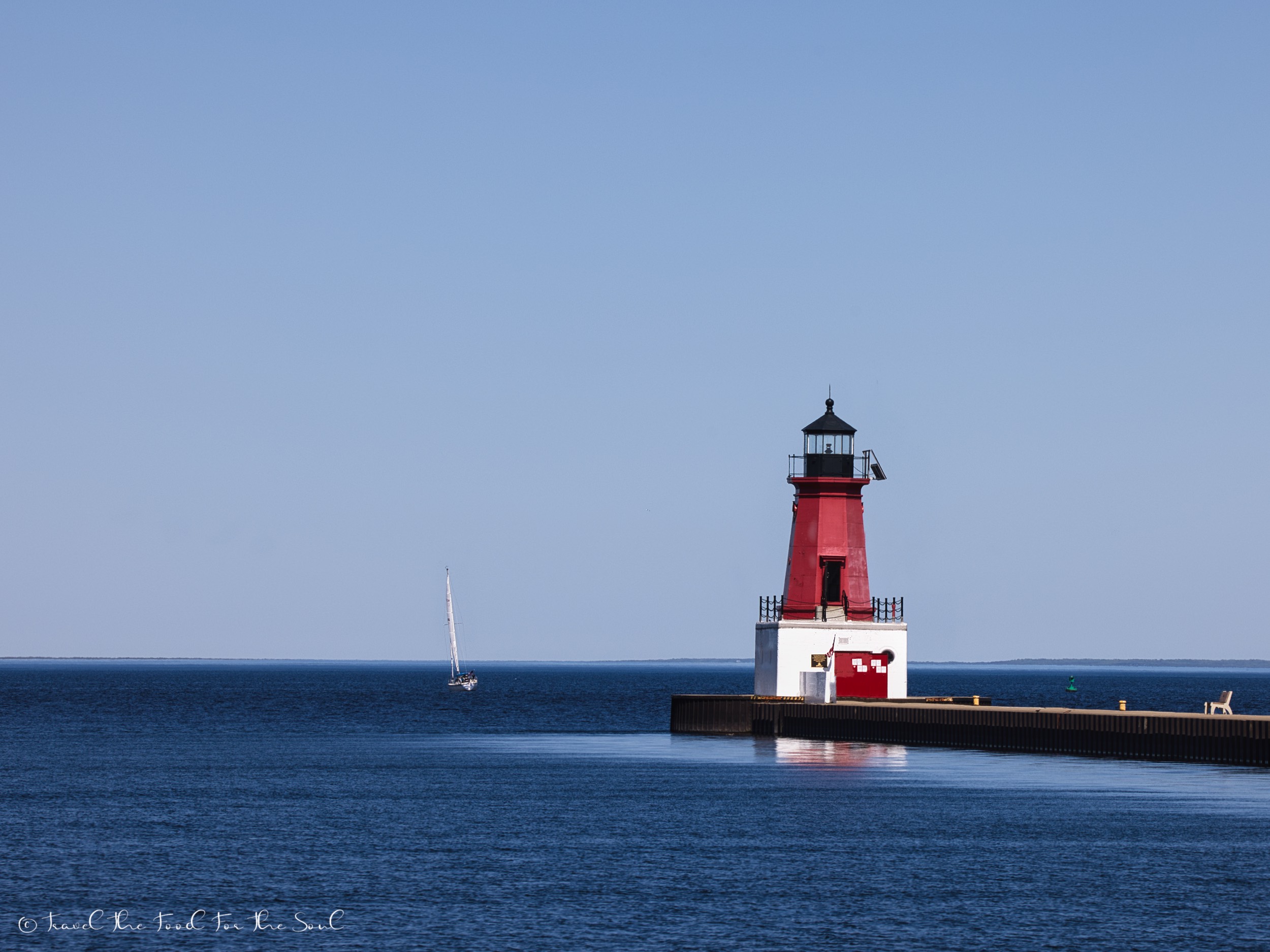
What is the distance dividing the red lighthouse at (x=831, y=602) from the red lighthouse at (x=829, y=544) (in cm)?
3

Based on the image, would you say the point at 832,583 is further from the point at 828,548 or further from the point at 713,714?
the point at 713,714

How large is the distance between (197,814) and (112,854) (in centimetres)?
771

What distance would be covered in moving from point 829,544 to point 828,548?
18 centimetres

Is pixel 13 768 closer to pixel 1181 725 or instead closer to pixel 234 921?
pixel 234 921

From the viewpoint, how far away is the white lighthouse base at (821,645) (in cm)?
6544

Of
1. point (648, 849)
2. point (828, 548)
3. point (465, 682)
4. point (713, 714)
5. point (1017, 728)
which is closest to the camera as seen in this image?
point (648, 849)

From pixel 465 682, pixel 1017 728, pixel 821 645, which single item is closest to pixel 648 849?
pixel 1017 728

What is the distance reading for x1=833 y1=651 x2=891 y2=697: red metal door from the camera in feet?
217

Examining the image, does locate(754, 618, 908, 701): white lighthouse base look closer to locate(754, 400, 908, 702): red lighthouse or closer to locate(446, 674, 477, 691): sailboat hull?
locate(754, 400, 908, 702): red lighthouse

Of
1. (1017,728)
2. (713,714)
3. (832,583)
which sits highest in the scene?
(832,583)

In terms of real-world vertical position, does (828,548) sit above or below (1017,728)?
above

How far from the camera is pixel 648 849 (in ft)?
126

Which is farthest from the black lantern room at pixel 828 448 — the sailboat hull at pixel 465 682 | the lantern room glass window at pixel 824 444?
the sailboat hull at pixel 465 682

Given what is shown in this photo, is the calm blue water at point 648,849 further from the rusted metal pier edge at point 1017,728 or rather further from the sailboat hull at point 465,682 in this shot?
the sailboat hull at point 465,682
